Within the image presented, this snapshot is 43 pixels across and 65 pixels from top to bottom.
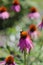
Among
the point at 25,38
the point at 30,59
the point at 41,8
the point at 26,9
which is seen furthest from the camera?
the point at 41,8

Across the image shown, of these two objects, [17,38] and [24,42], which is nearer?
[24,42]

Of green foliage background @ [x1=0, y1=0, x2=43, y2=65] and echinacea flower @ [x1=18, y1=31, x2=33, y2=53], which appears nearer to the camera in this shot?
echinacea flower @ [x1=18, y1=31, x2=33, y2=53]

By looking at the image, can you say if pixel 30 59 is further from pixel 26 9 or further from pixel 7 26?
pixel 26 9

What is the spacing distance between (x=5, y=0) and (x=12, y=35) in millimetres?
847

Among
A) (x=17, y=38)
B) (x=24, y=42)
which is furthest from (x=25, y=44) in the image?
(x=17, y=38)

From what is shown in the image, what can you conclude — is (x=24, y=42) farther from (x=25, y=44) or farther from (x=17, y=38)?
(x=17, y=38)

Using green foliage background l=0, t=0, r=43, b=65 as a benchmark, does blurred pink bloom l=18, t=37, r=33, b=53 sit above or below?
above

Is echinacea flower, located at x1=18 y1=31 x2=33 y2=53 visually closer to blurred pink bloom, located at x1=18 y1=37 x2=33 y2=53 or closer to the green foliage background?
blurred pink bloom, located at x1=18 y1=37 x2=33 y2=53

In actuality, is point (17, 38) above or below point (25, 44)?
below

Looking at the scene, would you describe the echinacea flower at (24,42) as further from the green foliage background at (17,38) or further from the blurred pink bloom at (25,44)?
the green foliage background at (17,38)

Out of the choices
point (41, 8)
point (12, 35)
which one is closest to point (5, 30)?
point (12, 35)

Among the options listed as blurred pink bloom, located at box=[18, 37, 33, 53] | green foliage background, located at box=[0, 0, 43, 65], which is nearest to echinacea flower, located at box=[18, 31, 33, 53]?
blurred pink bloom, located at box=[18, 37, 33, 53]

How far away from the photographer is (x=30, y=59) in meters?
1.90

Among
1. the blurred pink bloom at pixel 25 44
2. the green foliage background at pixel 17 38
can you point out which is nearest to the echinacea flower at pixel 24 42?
the blurred pink bloom at pixel 25 44
